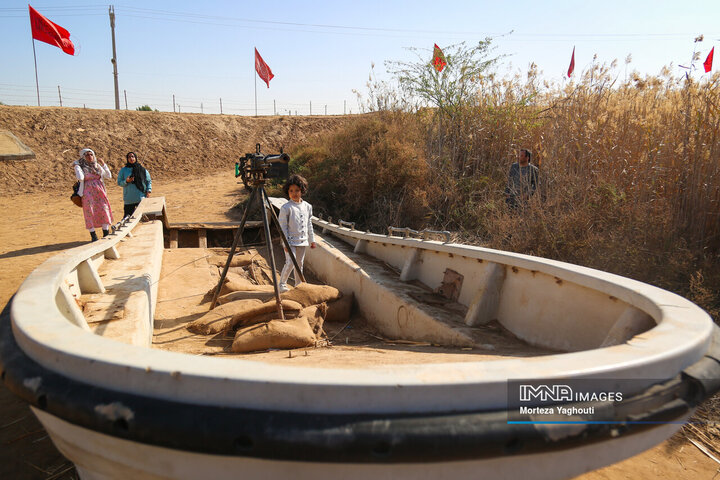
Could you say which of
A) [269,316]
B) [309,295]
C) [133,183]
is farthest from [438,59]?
[269,316]

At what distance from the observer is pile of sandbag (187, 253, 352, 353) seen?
3.47 metres

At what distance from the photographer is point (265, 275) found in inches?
261

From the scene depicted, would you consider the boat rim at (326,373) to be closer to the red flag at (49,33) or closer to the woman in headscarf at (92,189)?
the woman in headscarf at (92,189)

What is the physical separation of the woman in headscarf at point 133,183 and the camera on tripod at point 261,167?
5.05 m

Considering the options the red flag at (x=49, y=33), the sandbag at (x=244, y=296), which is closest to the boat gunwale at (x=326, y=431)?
the sandbag at (x=244, y=296)

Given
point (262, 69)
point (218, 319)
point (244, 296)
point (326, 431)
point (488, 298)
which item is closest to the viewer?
point (326, 431)

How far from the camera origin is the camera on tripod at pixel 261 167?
3861mm

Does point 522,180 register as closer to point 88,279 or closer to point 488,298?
point 488,298

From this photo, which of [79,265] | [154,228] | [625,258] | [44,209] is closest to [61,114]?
[44,209]

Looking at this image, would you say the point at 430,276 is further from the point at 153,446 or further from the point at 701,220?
the point at 153,446

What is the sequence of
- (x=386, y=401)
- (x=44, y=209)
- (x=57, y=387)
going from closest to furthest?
(x=386, y=401), (x=57, y=387), (x=44, y=209)

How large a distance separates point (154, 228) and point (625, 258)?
5825 millimetres

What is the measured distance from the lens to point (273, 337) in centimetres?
346

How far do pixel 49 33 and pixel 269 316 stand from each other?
849 inches
